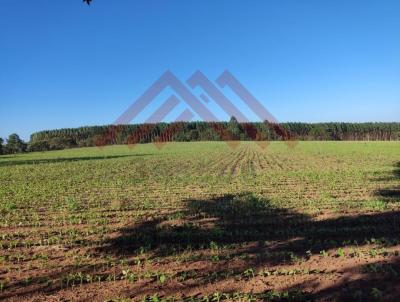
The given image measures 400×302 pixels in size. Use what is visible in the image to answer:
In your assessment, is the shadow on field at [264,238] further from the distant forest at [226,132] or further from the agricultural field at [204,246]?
the distant forest at [226,132]

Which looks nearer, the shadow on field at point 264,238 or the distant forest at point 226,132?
the shadow on field at point 264,238

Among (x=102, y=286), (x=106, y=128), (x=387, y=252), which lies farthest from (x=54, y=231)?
(x=106, y=128)

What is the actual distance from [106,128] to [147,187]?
108m

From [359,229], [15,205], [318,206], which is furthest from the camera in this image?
[15,205]

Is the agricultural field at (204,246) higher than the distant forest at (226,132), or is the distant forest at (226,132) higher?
the distant forest at (226,132)

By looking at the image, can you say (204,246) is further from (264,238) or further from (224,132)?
(224,132)

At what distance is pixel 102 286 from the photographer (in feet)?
19.3

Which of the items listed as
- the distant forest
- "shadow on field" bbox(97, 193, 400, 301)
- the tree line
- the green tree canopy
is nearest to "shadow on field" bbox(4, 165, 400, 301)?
"shadow on field" bbox(97, 193, 400, 301)

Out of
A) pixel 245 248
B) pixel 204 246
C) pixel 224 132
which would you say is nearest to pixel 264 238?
pixel 245 248

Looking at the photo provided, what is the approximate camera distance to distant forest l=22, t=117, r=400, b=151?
376 feet

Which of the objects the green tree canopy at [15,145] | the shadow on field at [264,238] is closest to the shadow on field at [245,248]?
the shadow on field at [264,238]

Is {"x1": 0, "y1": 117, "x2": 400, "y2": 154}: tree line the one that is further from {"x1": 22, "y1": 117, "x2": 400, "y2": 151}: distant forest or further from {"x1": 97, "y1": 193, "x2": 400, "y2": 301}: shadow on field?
{"x1": 97, "y1": 193, "x2": 400, "y2": 301}: shadow on field

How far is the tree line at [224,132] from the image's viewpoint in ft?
375

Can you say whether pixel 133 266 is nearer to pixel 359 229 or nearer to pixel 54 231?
pixel 54 231
